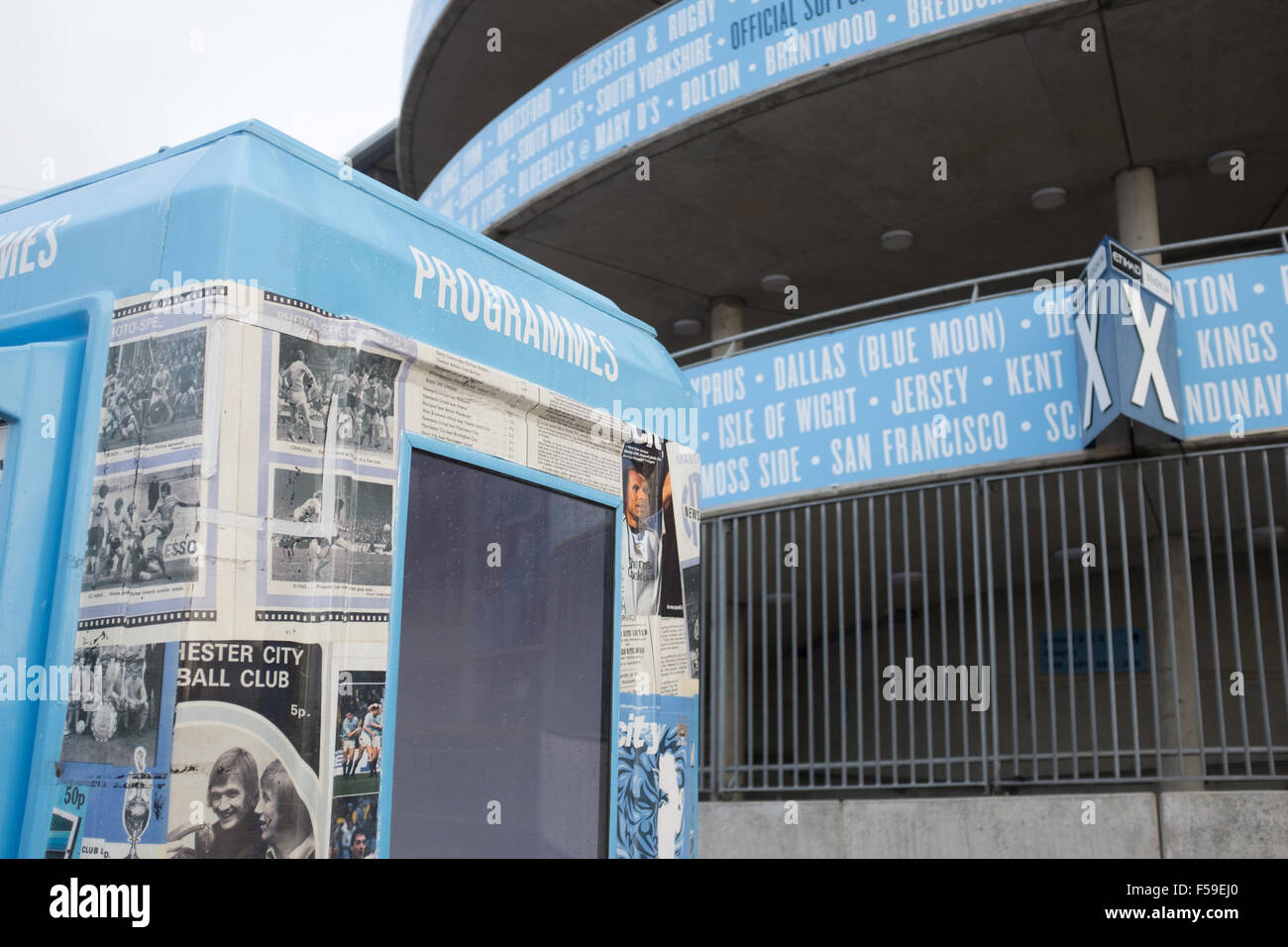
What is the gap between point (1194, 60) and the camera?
37.2ft

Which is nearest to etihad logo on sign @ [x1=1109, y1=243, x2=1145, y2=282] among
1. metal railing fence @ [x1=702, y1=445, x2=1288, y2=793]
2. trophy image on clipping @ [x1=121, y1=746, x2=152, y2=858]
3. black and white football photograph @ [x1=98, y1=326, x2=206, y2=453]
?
metal railing fence @ [x1=702, y1=445, x2=1288, y2=793]

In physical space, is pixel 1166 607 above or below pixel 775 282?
below

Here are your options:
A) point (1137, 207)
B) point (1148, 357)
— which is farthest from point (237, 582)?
point (1137, 207)

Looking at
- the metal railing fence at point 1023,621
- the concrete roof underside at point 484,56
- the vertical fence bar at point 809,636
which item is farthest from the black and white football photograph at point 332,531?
the concrete roof underside at point 484,56

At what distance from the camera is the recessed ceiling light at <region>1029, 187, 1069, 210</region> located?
44.5 ft

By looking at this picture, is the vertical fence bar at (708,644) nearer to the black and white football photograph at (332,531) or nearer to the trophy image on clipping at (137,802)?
the black and white football photograph at (332,531)

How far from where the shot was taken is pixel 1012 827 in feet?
30.4

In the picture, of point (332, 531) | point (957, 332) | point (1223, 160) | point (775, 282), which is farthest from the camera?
point (775, 282)

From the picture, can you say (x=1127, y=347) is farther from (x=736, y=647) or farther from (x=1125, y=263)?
(x=736, y=647)

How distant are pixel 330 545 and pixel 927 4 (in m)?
9.77

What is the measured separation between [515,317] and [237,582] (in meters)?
1.29

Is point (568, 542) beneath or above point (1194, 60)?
beneath
